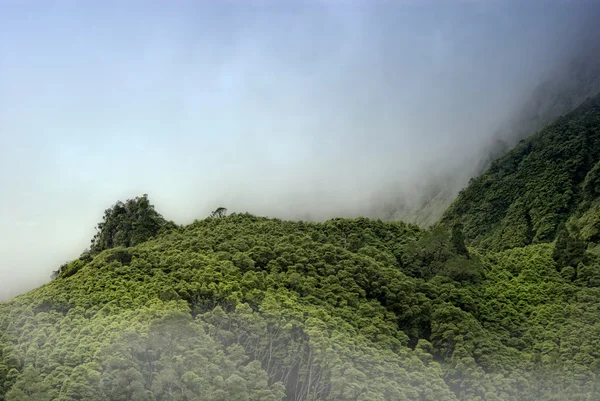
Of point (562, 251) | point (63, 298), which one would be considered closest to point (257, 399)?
point (63, 298)

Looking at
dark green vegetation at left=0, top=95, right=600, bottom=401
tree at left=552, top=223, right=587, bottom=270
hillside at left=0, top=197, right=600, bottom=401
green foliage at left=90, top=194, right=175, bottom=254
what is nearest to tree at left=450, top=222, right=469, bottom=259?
dark green vegetation at left=0, top=95, right=600, bottom=401

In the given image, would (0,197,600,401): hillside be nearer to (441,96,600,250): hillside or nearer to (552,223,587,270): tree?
(552,223,587,270): tree

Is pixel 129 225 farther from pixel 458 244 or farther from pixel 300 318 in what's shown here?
pixel 458 244

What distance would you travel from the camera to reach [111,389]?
49000mm

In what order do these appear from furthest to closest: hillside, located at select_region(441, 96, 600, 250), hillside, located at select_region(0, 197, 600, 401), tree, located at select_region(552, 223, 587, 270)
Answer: hillside, located at select_region(441, 96, 600, 250)
tree, located at select_region(552, 223, 587, 270)
hillside, located at select_region(0, 197, 600, 401)

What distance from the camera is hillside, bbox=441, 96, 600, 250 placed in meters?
141

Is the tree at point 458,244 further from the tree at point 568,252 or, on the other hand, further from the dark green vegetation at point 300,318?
the tree at point 568,252

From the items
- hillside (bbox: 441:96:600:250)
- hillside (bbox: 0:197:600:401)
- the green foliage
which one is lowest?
hillside (bbox: 0:197:600:401)

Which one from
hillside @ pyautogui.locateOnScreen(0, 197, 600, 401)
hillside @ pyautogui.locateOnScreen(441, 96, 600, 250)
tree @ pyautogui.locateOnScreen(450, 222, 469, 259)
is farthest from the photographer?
hillside @ pyautogui.locateOnScreen(441, 96, 600, 250)

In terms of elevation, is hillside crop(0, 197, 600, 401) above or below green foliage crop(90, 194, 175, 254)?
below

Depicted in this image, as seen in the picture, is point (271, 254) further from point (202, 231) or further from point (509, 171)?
point (509, 171)

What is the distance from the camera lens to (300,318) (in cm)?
6762

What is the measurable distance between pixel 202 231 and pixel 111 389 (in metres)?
56.1

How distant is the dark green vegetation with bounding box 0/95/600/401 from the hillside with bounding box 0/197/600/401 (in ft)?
0.73
